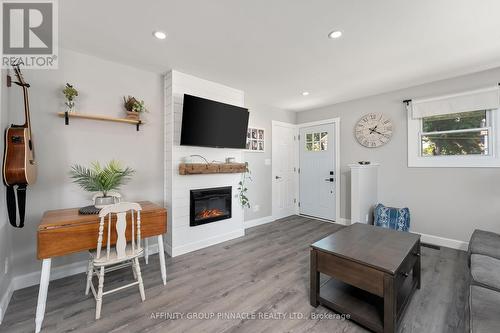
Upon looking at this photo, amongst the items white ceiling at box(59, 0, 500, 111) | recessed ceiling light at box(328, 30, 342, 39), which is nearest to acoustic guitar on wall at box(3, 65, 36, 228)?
white ceiling at box(59, 0, 500, 111)

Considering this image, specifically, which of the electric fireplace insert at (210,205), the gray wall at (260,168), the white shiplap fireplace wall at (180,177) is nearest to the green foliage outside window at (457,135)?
the gray wall at (260,168)

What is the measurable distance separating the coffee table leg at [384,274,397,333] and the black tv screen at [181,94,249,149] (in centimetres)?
253

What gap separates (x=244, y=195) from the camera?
3.89 m

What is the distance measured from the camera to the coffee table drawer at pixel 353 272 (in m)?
1.50

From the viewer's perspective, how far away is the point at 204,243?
3176 millimetres

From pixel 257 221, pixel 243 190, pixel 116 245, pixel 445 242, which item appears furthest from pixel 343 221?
pixel 116 245

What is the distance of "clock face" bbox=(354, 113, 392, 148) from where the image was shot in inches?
147

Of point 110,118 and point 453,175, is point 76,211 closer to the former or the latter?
point 110,118

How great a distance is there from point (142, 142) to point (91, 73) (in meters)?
0.96

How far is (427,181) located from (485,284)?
2.23 meters

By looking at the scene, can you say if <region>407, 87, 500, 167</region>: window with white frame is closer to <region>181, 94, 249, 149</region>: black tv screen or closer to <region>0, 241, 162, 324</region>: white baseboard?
<region>181, 94, 249, 149</region>: black tv screen

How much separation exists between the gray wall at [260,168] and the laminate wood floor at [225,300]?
143 cm

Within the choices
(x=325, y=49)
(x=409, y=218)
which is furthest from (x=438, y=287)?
(x=325, y=49)

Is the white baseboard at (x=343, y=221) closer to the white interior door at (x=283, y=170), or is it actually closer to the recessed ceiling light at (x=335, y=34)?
the white interior door at (x=283, y=170)
